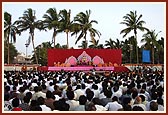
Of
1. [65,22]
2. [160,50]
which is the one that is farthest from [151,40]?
[65,22]

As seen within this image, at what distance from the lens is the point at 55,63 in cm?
2903

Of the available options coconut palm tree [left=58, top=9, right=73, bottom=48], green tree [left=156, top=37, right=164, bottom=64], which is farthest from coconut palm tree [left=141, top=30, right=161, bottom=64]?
coconut palm tree [left=58, top=9, right=73, bottom=48]

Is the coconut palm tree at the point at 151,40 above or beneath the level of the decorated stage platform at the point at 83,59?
above

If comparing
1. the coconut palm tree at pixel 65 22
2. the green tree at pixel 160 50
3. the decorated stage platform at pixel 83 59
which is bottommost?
the decorated stage platform at pixel 83 59

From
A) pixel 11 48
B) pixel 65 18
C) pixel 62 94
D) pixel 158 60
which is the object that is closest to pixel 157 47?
pixel 158 60

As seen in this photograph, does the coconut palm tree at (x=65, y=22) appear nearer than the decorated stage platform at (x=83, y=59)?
No

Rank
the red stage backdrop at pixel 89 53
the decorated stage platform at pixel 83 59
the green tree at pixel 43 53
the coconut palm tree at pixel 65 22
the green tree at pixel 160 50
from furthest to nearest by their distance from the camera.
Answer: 1. the green tree at pixel 43 53
2. the green tree at pixel 160 50
3. the coconut palm tree at pixel 65 22
4. the red stage backdrop at pixel 89 53
5. the decorated stage platform at pixel 83 59

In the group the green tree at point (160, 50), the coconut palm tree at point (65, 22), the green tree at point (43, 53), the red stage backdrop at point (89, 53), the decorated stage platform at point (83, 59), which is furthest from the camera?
the green tree at point (43, 53)

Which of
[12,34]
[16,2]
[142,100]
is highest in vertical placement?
[12,34]

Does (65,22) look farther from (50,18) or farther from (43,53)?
(43,53)

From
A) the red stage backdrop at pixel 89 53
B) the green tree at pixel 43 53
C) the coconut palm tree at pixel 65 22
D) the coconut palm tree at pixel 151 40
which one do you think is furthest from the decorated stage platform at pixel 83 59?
the green tree at pixel 43 53

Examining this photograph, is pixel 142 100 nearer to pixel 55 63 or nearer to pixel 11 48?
pixel 55 63

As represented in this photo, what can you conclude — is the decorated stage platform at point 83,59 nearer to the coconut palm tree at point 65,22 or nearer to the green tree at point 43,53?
the coconut palm tree at point 65,22

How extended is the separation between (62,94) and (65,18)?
29.5 m
